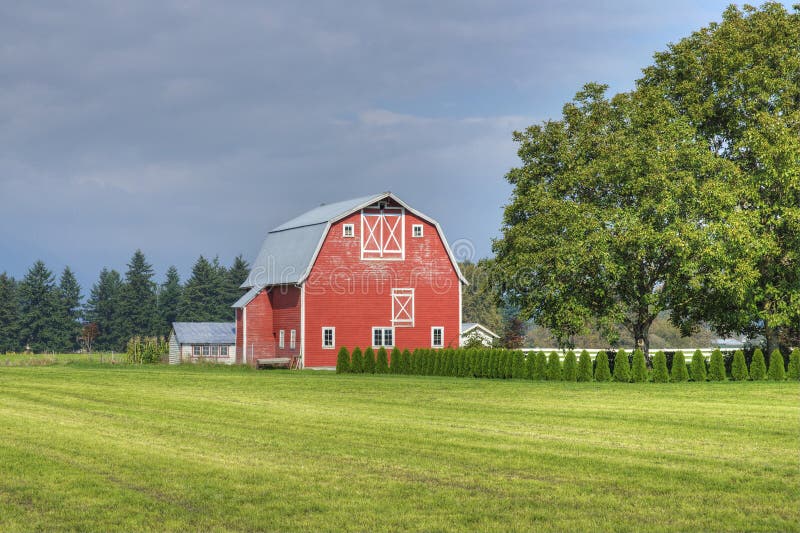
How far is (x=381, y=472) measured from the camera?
11.7 m

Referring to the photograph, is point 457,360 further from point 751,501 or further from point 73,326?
point 73,326

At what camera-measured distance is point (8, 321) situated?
10175cm

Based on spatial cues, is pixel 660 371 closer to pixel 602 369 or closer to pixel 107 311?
pixel 602 369

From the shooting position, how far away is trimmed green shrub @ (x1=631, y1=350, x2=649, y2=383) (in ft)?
107

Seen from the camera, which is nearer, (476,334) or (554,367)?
(554,367)

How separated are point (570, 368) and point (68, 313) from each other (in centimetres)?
9073

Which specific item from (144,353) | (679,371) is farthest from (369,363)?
(144,353)

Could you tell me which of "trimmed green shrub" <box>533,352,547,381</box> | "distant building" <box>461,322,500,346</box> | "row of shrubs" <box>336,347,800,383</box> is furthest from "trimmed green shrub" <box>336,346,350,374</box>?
"distant building" <box>461,322,500,346</box>

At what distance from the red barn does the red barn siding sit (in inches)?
2.0

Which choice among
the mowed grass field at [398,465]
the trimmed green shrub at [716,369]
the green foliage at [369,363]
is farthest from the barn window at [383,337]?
the mowed grass field at [398,465]

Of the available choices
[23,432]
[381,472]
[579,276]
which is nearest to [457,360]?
[579,276]

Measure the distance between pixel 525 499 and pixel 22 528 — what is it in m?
4.95

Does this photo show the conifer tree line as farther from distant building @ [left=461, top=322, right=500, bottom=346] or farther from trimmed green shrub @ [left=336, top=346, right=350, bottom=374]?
trimmed green shrub @ [left=336, top=346, right=350, bottom=374]

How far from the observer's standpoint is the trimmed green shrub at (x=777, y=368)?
33156 mm
